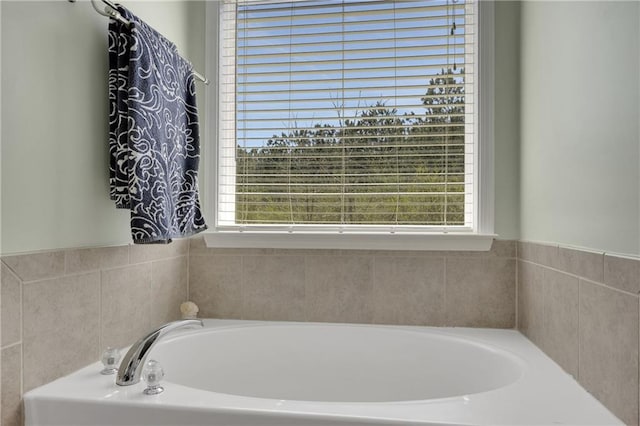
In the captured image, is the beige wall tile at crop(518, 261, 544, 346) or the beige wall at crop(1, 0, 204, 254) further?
the beige wall tile at crop(518, 261, 544, 346)

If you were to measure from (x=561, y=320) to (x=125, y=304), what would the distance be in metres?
1.48

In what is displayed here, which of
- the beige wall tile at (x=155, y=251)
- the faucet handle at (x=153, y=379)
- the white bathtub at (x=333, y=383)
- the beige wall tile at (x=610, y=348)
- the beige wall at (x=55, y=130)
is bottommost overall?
the white bathtub at (x=333, y=383)

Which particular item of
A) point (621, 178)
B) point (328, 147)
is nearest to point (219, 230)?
point (328, 147)

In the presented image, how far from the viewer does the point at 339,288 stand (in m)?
2.18

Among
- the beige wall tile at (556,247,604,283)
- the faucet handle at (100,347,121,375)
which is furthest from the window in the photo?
the faucet handle at (100,347,121,375)

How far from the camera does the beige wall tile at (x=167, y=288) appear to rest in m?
1.99

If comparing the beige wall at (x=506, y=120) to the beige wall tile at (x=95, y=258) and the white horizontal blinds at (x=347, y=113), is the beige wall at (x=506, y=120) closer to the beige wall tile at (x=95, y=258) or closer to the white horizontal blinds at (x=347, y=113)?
the white horizontal blinds at (x=347, y=113)

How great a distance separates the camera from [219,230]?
2291 millimetres

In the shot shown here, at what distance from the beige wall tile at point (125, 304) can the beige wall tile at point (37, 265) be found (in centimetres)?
24

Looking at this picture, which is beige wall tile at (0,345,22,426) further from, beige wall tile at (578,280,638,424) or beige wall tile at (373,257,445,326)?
beige wall tile at (578,280,638,424)

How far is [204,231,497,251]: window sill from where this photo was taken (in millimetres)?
2066

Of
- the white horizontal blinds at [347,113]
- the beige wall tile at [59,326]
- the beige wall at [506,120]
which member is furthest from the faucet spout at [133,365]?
the beige wall at [506,120]

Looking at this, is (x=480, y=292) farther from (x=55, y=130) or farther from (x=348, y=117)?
(x=55, y=130)

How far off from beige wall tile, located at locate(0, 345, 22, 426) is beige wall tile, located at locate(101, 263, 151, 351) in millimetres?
370
